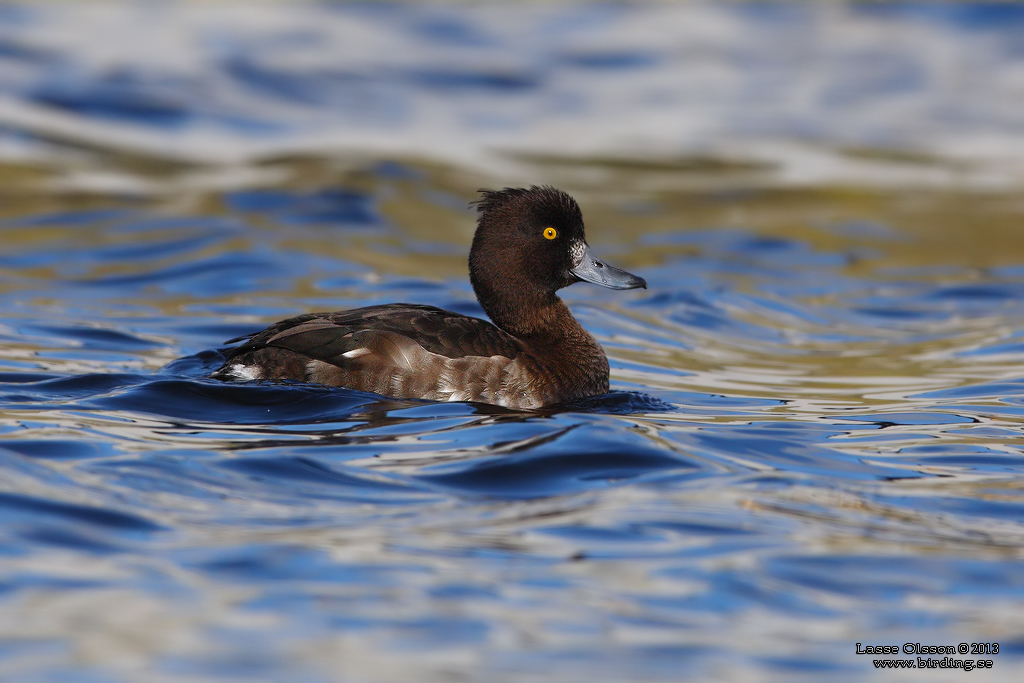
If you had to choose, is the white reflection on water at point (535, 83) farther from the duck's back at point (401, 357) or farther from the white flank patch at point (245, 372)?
the duck's back at point (401, 357)

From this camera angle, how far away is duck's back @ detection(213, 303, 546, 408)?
747 cm

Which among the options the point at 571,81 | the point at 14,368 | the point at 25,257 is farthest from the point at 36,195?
the point at 571,81

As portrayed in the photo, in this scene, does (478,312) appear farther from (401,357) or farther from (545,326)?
(401,357)

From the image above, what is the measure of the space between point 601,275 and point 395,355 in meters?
1.59

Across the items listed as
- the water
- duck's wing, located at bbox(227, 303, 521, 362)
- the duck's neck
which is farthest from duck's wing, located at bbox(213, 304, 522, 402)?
the duck's neck

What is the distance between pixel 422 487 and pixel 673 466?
1.29 m

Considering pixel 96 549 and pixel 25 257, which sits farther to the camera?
pixel 25 257

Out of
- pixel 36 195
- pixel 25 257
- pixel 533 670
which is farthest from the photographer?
pixel 36 195

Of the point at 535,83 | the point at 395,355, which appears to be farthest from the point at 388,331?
the point at 535,83

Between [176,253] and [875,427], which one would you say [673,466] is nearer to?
[875,427]

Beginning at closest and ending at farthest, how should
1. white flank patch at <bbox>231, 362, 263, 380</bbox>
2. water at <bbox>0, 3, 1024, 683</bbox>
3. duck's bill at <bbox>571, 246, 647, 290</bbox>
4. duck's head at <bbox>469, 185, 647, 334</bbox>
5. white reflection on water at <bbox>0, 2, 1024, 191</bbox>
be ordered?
1. water at <bbox>0, 3, 1024, 683</bbox>
2. white flank patch at <bbox>231, 362, 263, 380</bbox>
3. duck's head at <bbox>469, 185, 647, 334</bbox>
4. duck's bill at <bbox>571, 246, 647, 290</bbox>
5. white reflection on water at <bbox>0, 2, 1024, 191</bbox>

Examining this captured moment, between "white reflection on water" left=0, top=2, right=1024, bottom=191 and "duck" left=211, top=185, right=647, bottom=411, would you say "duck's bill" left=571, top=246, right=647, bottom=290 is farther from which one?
"white reflection on water" left=0, top=2, right=1024, bottom=191

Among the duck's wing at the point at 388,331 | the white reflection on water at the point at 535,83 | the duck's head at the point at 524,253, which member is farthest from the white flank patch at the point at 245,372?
the white reflection on water at the point at 535,83

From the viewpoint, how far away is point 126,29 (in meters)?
24.4
